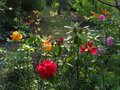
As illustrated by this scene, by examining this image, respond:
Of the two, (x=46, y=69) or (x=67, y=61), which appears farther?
(x=67, y=61)

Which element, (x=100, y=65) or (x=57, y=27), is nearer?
(x=100, y=65)

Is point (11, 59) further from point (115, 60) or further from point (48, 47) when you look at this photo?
point (115, 60)

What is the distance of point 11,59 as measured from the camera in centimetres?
447

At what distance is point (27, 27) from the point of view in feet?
32.7

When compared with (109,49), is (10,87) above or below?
below

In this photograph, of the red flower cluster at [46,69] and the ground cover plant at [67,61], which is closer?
the red flower cluster at [46,69]

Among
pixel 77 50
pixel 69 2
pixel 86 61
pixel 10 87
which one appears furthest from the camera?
pixel 69 2

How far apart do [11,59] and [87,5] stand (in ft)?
22.3

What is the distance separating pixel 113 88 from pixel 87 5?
7328 mm

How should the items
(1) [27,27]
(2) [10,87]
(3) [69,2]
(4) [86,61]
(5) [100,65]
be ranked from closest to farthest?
(4) [86,61] < (5) [100,65] < (2) [10,87] < (1) [27,27] < (3) [69,2]

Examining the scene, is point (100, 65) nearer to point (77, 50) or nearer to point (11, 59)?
point (77, 50)

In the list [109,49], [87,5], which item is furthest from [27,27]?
[109,49]

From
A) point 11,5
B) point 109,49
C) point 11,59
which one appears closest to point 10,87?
point 11,59

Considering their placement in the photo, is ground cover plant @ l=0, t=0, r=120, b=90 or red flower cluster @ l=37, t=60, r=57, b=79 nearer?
red flower cluster @ l=37, t=60, r=57, b=79
